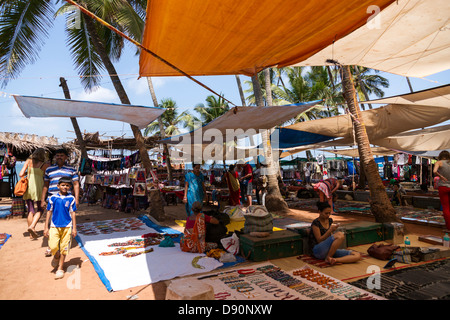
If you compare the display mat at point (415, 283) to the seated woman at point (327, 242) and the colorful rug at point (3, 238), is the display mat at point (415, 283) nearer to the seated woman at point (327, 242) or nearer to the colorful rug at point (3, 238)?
the seated woman at point (327, 242)

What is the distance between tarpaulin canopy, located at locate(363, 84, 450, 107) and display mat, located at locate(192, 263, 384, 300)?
480 centimetres

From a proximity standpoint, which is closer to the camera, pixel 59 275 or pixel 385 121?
pixel 59 275

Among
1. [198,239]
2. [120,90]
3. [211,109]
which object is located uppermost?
[211,109]


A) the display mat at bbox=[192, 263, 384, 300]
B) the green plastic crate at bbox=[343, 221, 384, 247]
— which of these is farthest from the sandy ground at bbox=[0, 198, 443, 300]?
the green plastic crate at bbox=[343, 221, 384, 247]

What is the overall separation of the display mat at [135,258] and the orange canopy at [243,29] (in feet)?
9.65

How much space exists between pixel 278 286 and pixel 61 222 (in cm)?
285

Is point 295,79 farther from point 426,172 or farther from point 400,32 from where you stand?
point 400,32

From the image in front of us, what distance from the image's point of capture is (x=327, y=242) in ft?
12.3

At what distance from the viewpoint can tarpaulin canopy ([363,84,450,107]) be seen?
5.68 m

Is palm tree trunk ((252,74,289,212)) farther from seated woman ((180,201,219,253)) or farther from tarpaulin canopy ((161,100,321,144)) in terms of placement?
seated woman ((180,201,219,253))

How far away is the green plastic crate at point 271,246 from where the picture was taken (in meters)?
3.82

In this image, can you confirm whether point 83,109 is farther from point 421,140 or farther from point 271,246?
point 421,140

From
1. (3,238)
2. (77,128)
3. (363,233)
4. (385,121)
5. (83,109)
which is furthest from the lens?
(77,128)

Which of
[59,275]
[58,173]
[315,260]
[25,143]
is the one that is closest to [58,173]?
[58,173]
